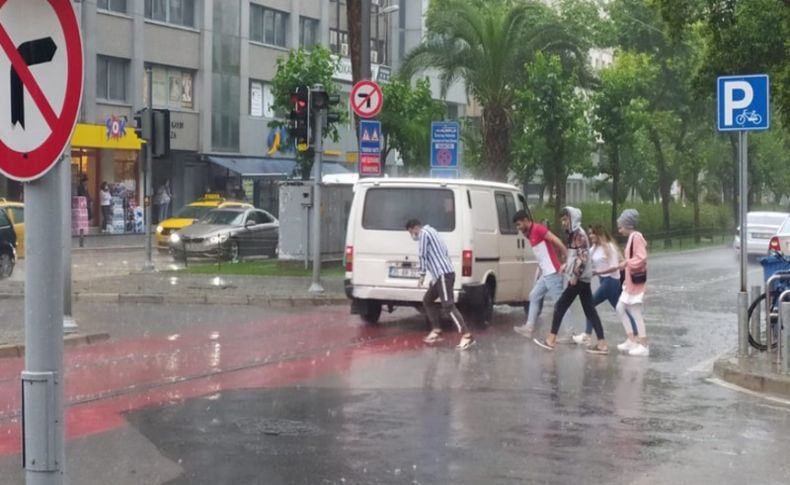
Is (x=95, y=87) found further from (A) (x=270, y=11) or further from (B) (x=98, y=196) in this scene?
(A) (x=270, y=11)

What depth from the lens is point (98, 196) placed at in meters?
47.4


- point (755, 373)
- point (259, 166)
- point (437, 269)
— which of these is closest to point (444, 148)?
point (437, 269)

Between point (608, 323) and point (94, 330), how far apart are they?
7758 mm

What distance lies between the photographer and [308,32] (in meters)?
58.2

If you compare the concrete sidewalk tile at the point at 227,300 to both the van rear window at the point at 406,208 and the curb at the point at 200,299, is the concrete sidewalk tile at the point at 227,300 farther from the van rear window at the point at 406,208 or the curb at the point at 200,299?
the van rear window at the point at 406,208

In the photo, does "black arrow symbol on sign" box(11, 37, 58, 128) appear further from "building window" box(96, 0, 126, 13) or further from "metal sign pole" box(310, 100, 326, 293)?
"building window" box(96, 0, 126, 13)

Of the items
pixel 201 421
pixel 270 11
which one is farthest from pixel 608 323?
pixel 270 11

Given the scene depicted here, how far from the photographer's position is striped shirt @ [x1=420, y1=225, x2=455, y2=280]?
1555 cm

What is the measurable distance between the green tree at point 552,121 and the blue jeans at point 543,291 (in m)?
21.8

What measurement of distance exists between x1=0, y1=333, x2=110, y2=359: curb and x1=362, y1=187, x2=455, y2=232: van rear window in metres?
4.11

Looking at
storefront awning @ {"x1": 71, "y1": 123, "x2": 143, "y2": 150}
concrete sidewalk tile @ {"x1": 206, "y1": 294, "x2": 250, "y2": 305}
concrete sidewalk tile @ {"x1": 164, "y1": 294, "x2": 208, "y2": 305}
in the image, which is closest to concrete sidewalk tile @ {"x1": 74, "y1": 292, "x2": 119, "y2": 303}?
concrete sidewalk tile @ {"x1": 164, "y1": 294, "x2": 208, "y2": 305}

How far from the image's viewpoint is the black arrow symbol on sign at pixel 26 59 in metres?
4.26

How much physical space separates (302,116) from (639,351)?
8781mm

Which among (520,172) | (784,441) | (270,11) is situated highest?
(270,11)
